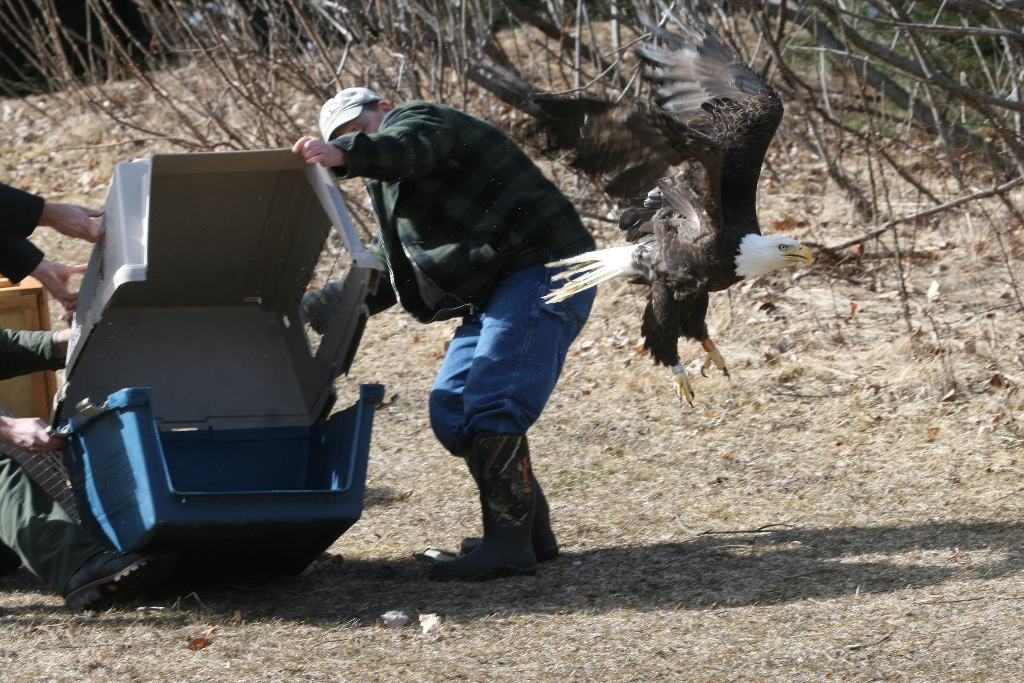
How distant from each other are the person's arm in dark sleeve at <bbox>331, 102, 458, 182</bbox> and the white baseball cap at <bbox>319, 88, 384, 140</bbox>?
26 cm

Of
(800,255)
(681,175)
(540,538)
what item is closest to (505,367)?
(540,538)

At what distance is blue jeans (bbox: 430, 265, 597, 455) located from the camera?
3945mm

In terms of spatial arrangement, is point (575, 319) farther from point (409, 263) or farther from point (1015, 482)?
point (1015, 482)

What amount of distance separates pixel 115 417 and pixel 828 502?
114 inches

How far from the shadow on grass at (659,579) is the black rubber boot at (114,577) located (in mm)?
82

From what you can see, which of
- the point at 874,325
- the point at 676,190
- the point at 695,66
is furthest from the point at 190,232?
the point at 874,325

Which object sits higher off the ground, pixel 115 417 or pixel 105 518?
pixel 115 417

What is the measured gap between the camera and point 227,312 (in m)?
4.60

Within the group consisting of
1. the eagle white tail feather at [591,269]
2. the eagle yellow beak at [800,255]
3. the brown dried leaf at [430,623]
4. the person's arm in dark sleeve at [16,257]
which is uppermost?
the person's arm in dark sleeve at [16,257]

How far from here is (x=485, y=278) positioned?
13.3 feet

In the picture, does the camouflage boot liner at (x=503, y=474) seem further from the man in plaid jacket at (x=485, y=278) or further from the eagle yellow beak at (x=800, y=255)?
the eagle yellow beak at (x=800, y=255)

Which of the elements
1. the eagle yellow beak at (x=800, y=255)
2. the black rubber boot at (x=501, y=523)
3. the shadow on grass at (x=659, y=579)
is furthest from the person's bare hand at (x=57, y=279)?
the eagle yellow beak at (x=800, y=255)

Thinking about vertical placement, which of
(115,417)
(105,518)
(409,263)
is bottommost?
(105,518)

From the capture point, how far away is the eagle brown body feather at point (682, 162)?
4.65m
